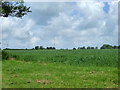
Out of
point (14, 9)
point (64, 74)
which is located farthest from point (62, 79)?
point (14, 9)

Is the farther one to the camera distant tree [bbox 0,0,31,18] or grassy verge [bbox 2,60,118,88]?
distant tree [bbox 0,0,31,18]

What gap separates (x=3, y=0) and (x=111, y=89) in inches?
802

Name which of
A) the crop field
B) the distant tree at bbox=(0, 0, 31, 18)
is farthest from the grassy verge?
the distant tree at bbox=(0, 0, 31, 18)

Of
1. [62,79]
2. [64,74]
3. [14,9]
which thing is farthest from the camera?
[14,9]

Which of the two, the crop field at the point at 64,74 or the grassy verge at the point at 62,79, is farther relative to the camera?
the crop field at the point at 64,74

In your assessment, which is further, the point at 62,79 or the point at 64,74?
the point at 64,74

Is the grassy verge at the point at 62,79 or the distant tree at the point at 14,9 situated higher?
the distant tree at the point at 14,9

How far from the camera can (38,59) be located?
27.0 m

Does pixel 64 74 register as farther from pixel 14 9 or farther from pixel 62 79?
pixel 14 9

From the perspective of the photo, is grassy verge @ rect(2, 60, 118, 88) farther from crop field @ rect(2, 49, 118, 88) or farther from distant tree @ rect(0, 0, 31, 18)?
distant tree @ rect(0, 0, 31, 18)

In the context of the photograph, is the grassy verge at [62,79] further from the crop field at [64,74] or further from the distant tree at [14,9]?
the distant tree at [14,9]

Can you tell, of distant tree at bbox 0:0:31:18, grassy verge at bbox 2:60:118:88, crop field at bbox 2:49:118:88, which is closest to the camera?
grassy verge at bbox 2:60:118:88

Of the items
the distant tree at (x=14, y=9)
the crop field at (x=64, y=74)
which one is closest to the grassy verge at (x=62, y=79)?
the crop field at (x=64, y=74)

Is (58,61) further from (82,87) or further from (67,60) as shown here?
(82,87)
